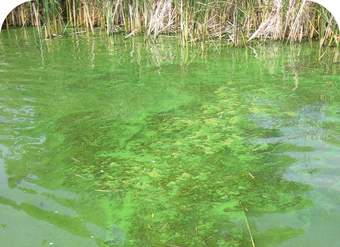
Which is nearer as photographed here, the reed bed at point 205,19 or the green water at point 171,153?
the green water at point 171,153

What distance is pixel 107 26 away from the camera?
5359 mm

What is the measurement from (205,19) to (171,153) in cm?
268

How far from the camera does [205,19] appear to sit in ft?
15.4

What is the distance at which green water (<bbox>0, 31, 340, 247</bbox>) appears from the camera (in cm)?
168

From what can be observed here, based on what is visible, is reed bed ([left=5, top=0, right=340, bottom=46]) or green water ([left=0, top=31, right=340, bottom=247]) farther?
reed bed ([left=5, top=0, right=340, bottom=46])

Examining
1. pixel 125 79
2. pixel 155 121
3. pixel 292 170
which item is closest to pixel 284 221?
pixel 292 170

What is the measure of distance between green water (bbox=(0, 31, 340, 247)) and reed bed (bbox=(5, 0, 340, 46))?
0.61 meters

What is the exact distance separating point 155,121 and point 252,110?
58 cm

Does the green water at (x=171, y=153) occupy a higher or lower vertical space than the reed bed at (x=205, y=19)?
lower

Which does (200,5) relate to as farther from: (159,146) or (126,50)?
(159,146)

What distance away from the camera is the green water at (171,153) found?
5.51 feet

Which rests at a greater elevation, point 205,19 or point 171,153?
point 205,19

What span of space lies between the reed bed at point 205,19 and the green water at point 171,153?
23.9 inches

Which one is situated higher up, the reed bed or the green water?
the reed bed
